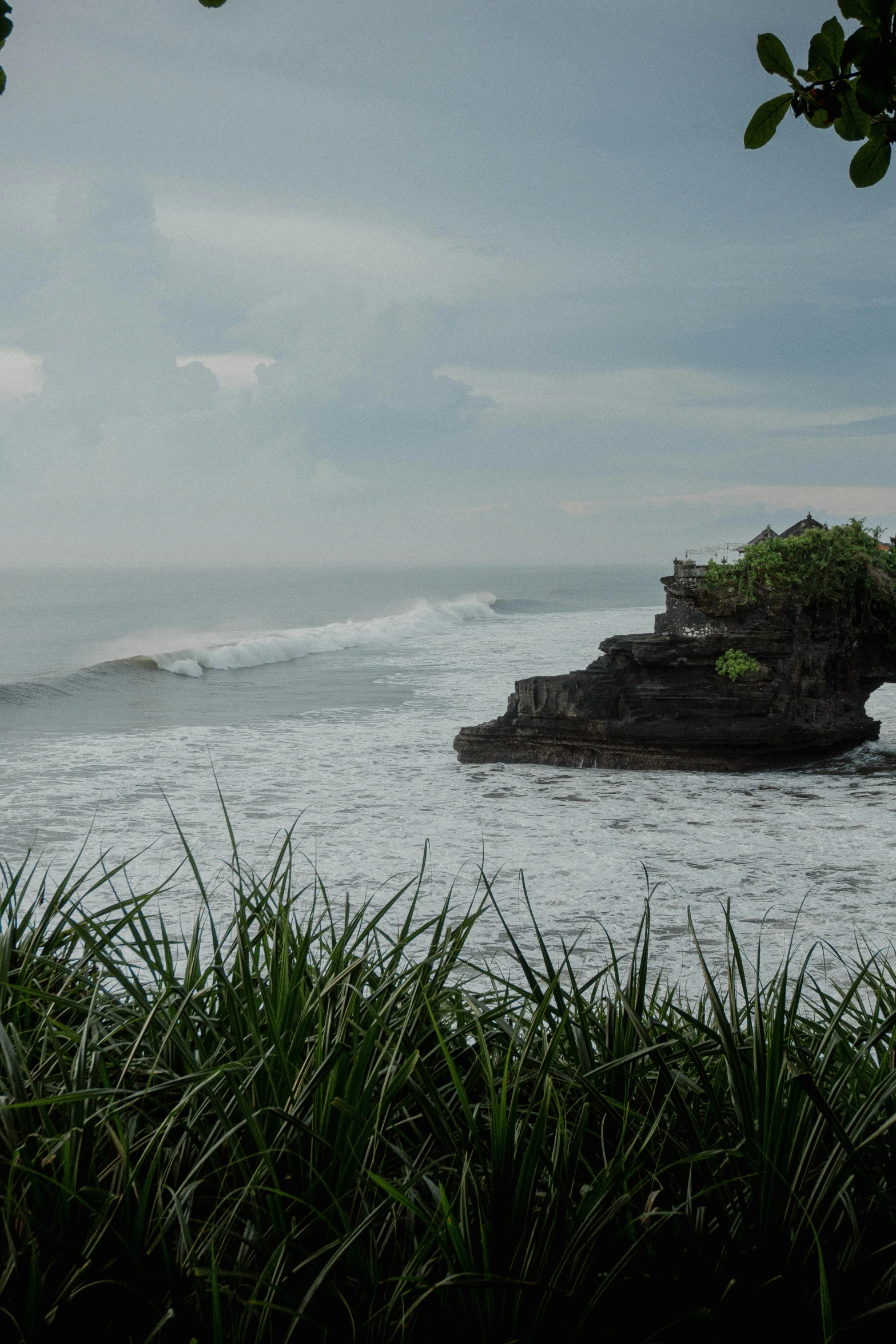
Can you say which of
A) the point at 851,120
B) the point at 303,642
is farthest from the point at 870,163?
the point at 303,642

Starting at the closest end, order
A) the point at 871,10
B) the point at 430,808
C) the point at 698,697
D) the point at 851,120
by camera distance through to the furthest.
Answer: the point at 871,10
the point at 851,120
the point at 430,808
the point at 698,697

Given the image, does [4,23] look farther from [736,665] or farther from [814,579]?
[814,579]

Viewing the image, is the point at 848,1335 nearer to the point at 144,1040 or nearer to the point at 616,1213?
the point at 616,1213

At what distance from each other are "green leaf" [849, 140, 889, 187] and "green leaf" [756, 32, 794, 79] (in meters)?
0.21

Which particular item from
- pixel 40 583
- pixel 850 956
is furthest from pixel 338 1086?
pixel 40 583

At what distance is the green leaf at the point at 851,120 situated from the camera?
1.75m

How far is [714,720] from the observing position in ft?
38.7

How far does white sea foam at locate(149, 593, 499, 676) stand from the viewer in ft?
87.5

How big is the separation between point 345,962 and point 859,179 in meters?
2.03

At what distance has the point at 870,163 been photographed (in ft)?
5.98

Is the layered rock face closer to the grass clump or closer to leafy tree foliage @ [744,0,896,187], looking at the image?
the grass clump

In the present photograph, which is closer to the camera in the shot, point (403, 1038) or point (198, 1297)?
point (198, 1297)

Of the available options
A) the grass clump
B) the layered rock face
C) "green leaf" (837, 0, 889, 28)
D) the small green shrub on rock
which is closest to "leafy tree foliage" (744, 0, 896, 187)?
"green leaf" (837, 0, 889, 28)

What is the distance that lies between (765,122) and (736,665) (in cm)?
Result: 1028
